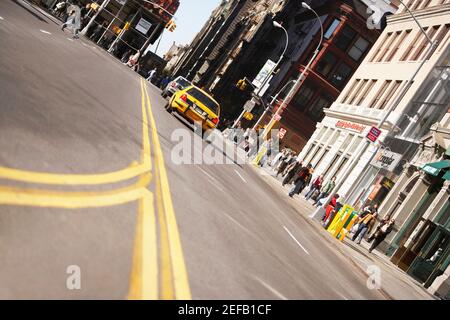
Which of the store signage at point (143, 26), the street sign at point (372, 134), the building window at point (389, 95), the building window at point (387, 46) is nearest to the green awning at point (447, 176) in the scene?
the street sign at point (372, 134)

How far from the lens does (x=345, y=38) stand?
58.9 meters

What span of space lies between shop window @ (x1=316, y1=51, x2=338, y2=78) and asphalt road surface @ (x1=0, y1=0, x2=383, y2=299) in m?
49.5

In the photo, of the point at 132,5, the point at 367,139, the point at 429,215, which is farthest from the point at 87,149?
the point at 132,5

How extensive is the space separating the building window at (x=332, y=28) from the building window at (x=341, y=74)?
371cm

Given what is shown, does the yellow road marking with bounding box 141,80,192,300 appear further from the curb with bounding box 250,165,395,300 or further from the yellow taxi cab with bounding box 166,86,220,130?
the yellow taxi cab with bounding box 166,86,220,130

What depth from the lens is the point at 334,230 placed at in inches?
828

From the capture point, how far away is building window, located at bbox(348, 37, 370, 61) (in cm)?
5916

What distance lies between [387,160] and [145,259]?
30495 mm

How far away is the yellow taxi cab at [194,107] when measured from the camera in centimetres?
2336

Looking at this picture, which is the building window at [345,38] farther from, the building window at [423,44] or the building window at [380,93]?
the building window at [423,44]

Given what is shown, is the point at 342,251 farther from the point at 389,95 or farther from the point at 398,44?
the point at 398,44

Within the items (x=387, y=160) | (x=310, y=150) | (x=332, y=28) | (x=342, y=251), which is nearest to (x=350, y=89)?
(x=310, y=150)

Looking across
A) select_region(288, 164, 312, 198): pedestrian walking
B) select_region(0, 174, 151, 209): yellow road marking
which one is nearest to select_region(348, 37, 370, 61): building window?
select_region(288, 164, 312, 198): pedestrian walking

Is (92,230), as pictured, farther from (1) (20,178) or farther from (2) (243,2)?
(2) (243,2)
